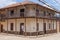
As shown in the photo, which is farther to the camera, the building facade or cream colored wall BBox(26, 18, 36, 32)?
cream colored wall BBox(26, 18, 36, 32)

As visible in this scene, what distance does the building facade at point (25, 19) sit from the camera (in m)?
27.4

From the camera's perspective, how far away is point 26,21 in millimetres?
27891

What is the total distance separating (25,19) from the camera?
1073 inches

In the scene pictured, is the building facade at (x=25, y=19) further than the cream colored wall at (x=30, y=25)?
No

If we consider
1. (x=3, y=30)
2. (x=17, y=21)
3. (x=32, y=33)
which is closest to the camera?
(x=32, y=33)

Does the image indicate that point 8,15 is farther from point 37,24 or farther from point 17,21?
point 37,24

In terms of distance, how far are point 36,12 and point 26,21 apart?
99.0 inches

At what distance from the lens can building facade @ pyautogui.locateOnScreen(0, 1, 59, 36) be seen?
2739cm

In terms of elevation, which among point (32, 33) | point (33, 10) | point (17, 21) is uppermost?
point (33, 10)

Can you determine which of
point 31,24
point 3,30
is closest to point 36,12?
point 31,24

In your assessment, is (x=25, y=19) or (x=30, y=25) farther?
(x=30, y=25)

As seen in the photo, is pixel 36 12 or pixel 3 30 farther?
pixel 3 30

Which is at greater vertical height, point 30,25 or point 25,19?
point 25,19

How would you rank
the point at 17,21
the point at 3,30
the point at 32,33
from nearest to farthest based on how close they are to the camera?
1. the point at 32,33
2. the point at 17,21
3. the point at 3,30
